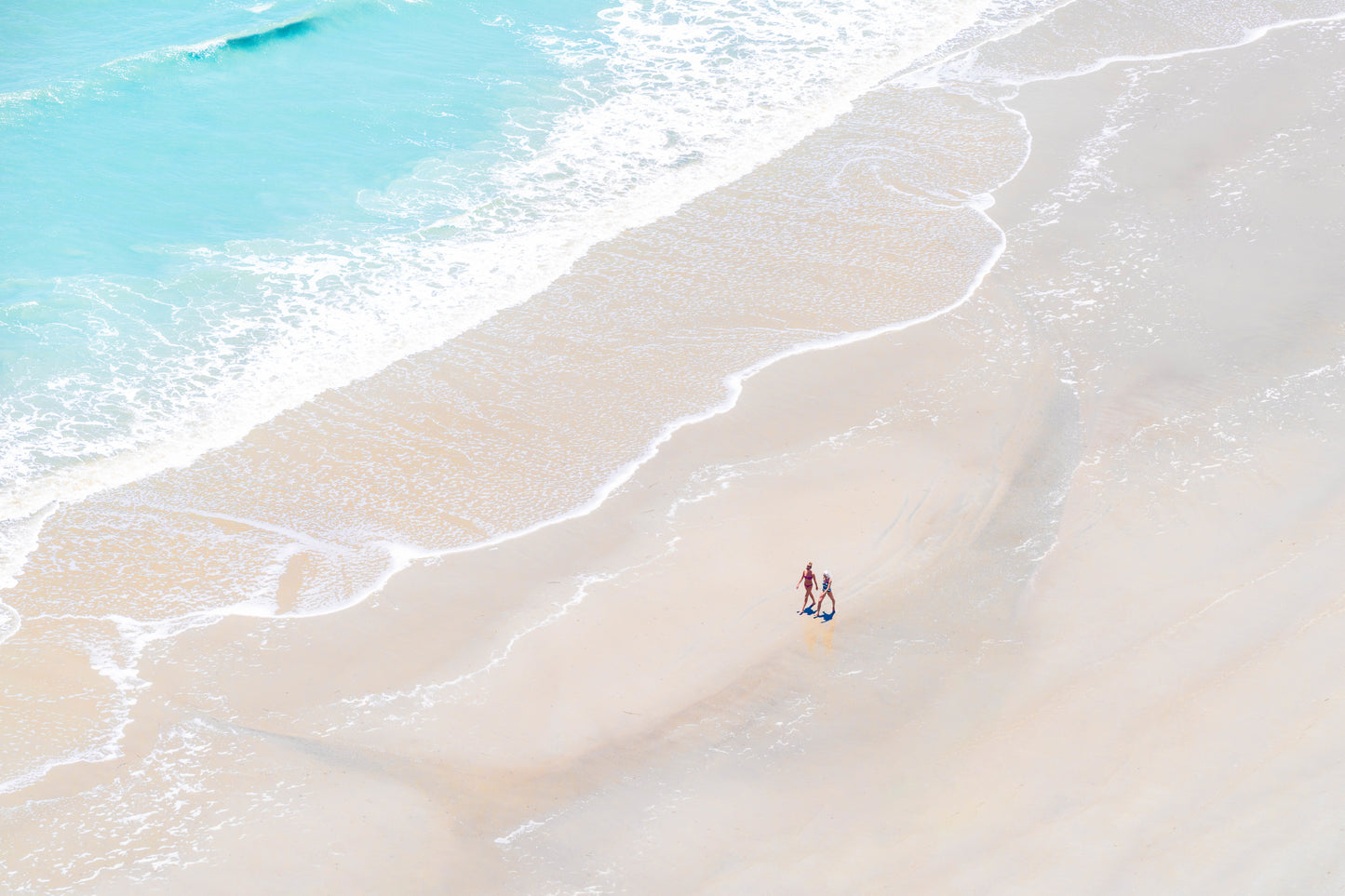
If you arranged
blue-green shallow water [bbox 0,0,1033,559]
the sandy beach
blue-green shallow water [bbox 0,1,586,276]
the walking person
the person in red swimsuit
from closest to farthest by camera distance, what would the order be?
the sandy beach, the walking person, the person in red swimsuit, blue-green shallow water [bbox 0,0,1033,559], blue-green shallow water [bbox 0,1,586,276]

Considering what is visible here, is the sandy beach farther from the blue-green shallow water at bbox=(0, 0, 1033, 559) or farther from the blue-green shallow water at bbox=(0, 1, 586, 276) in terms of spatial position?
the blue-green shallow water at bbox=(0, 1, 586, 276)

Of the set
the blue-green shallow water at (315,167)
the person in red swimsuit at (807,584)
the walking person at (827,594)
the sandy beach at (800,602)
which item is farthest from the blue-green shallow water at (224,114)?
the walking person at (827,594)

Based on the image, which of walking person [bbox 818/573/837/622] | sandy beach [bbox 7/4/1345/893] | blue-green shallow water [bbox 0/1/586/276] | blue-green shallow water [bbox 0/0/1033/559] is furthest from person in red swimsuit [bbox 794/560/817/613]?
blue-green shallow water [bbox 0/1/586/276]

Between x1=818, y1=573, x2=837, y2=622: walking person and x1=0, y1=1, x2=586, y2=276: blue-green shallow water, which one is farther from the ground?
x1=0, y1=1, x2=586, y2=276: blue-green shallow water

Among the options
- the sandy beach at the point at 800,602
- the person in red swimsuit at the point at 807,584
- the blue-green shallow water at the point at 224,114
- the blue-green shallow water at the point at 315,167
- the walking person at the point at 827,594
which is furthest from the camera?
the blue-green shallow water at the point at 224,114

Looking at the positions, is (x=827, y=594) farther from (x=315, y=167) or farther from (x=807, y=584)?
(x=315, y=167)

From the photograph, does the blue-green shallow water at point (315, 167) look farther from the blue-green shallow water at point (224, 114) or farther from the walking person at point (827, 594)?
the walking person at point (827, 594)
